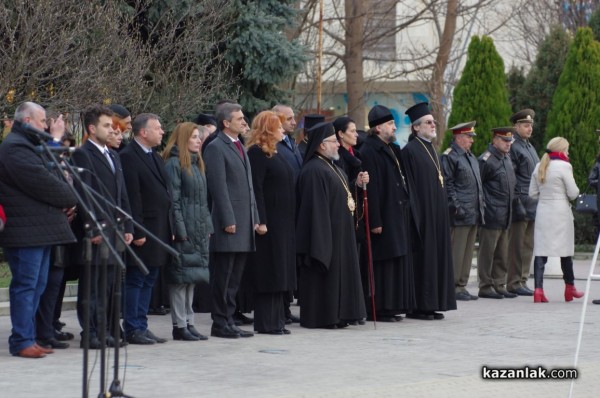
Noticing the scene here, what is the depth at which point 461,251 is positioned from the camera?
56.5 ft

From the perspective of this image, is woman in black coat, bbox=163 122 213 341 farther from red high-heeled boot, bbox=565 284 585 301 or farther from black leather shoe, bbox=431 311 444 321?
red high-heeled boot, bbox=565 284 585 301

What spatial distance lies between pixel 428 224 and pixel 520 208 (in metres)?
3.38

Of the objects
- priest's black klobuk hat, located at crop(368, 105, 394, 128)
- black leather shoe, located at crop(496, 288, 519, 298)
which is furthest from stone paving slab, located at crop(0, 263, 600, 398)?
black leather shoe, located at crop(496, 288, 519, 298)

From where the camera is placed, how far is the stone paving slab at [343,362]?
9.56 m

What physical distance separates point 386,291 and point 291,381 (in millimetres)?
4659

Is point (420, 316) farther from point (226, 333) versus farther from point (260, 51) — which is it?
point (260, 51)

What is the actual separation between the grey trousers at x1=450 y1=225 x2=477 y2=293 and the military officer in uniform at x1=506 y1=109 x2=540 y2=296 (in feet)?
3.28

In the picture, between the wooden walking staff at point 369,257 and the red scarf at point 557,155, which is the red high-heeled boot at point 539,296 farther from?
the wooden walking staff at point 369,257

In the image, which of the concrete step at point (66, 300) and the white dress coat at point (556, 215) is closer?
the concrete step at point (66, 300)

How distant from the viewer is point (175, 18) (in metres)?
21.7

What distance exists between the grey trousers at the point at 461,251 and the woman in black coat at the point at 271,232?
4.37m

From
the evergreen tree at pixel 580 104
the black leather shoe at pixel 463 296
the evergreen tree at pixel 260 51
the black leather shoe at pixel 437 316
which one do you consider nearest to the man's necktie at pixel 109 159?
the black leather shoe at pixel 437 316

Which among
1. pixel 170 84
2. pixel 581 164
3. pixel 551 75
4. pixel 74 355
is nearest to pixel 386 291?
pixel 74 355

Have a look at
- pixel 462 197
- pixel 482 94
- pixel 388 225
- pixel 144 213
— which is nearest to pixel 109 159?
pixel 144 213
